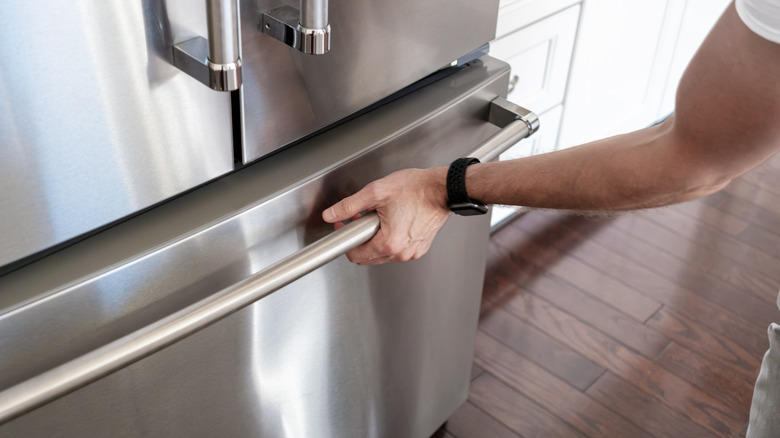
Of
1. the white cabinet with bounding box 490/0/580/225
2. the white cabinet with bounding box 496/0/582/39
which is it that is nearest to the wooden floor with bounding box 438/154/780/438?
the white cabinet with bounding box 490/0/580/225

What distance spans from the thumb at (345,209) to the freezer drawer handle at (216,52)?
8.3 inches

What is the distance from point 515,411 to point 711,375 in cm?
39

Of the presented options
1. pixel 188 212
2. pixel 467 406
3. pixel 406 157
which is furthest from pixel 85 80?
pixel 467 406

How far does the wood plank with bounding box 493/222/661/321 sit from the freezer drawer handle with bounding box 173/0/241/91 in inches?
49.7

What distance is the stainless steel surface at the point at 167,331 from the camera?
1.61ft

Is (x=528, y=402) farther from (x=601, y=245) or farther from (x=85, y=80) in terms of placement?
(x=85, y=80)

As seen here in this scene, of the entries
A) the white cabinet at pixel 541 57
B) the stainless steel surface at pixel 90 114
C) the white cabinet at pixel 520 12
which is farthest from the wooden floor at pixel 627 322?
the stainless steel surface at pixel 90 114

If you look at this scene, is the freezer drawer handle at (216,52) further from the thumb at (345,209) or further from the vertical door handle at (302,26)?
the thumb at (345,209)

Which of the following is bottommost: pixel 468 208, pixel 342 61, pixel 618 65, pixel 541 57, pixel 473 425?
pixel 473 425

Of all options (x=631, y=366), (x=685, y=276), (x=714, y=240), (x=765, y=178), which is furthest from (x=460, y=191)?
(x=765, y=178)

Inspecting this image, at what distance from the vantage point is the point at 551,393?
55.8 inches

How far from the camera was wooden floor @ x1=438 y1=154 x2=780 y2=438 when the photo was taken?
1.38 metres

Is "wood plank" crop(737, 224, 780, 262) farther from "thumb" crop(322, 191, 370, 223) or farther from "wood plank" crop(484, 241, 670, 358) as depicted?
"thumb" crop(322, 191, 370, 223)

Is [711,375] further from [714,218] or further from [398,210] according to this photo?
[398,210]
